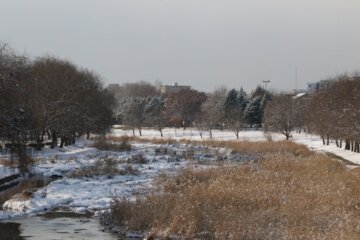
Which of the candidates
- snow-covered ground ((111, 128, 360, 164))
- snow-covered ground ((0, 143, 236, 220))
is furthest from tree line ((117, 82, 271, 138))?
snow-covered ground ((0, 143, 236, 220))

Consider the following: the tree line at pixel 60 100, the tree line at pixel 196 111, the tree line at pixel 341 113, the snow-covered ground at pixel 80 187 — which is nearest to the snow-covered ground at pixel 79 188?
the snow-covered ground at pixel 80 187

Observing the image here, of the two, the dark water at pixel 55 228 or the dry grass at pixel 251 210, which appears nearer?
the dry grass at pixel 251 210

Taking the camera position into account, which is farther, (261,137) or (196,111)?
(196,111)

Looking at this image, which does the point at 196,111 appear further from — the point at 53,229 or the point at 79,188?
the point at 53,229

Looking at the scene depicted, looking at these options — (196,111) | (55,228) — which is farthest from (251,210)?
(196,111)

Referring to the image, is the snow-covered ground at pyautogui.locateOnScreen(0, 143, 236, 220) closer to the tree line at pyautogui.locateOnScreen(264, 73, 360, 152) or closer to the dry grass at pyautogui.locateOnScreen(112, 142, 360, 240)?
the dry grass at pyautogui.locateOnScreen(112, 142, 360, 240)

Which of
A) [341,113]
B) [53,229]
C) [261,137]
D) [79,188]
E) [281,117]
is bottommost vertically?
[53,229]

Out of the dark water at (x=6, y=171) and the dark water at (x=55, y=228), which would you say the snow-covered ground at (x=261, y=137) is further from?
the dark water at (x=55, y=228)

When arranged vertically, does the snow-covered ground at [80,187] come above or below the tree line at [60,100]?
below

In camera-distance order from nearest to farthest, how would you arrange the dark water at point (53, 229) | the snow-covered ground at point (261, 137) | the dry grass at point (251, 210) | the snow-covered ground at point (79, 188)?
1. the dry grass at point (251, 210)
2. the dark water at point (53, 229)
3. the snow-covered ground at point (79, 188)
4. the snow-covered ground at point (261, 137)

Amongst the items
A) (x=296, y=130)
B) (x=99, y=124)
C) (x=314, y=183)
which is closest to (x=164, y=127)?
(x=296, y=130)

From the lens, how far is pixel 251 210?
1720cm

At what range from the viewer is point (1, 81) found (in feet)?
84.5

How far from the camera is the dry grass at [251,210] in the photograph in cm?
1474
